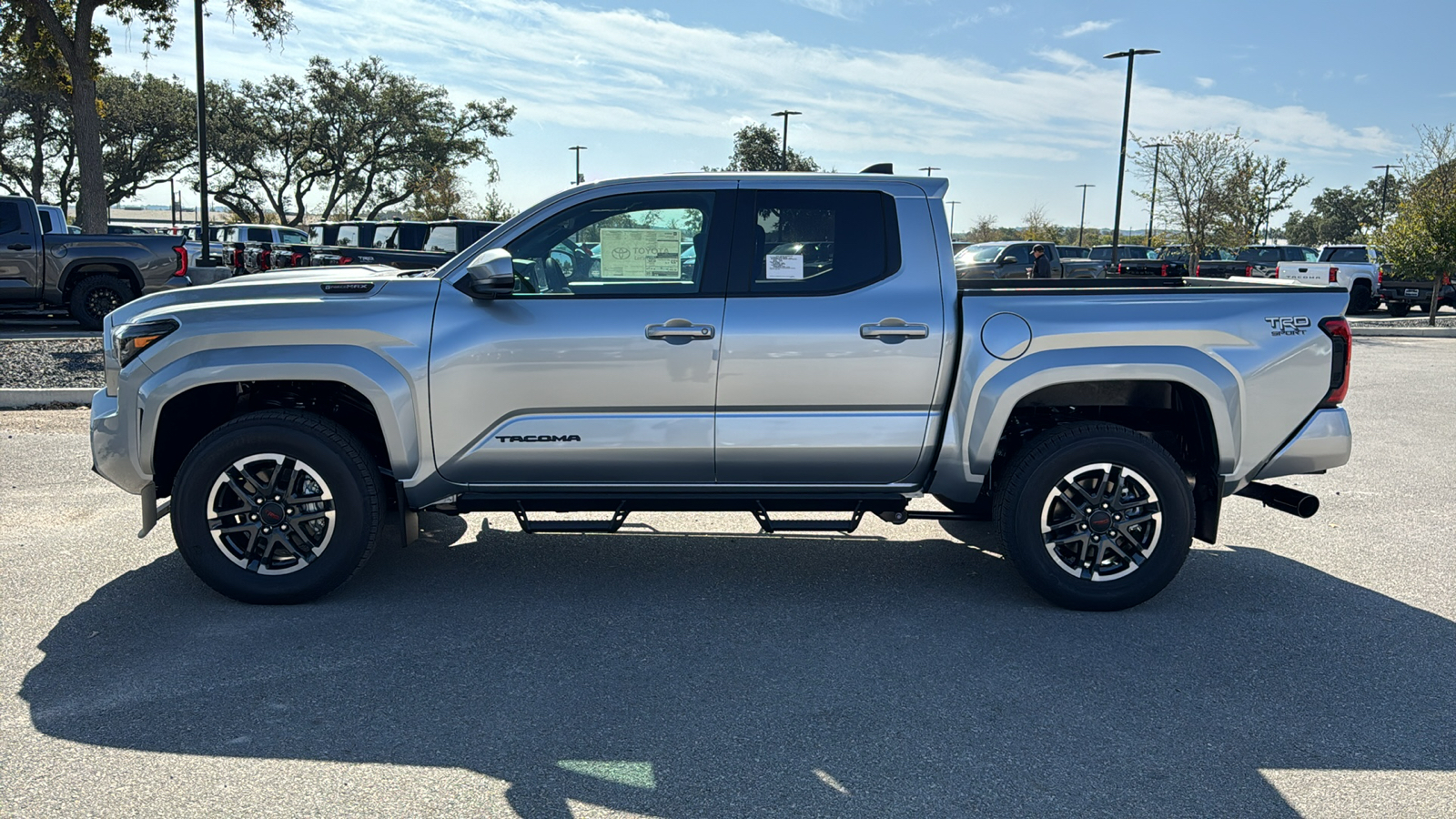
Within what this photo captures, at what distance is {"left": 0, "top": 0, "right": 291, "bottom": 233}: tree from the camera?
22953 millimetres

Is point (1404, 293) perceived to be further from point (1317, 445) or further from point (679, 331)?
point (679, 331)

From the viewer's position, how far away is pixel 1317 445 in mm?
4984

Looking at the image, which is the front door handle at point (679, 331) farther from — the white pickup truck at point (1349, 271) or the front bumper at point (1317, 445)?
the white pickup truck at point (1349, 271)

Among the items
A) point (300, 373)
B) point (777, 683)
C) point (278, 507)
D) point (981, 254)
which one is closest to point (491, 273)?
point (300, 373)

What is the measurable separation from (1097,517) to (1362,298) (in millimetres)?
27334

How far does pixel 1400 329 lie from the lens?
2197 cm

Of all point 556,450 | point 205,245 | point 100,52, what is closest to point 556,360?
point 556,450

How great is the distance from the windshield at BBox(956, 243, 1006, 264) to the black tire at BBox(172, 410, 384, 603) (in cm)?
2306

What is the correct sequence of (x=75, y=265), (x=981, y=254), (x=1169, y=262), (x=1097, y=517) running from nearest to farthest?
(x=1097, y=517) < (x=75, y=265) < (x=981, y=254) < (x=1169, y=262)

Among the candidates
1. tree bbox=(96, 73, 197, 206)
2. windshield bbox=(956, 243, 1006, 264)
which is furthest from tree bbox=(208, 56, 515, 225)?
windshield bbox=(956, 243, 1006, 264)

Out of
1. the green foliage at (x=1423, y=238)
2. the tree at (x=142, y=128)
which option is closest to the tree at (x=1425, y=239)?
the green foliage at (x=1423, y=238)

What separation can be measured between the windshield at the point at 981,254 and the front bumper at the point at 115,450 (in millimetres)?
23324

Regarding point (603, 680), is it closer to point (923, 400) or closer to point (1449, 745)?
point (923, 400)

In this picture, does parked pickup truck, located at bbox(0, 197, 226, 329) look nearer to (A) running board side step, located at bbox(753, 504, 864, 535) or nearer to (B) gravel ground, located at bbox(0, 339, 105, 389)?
(B) gravel ground, located at bbox(0, 339, 105, 389)
